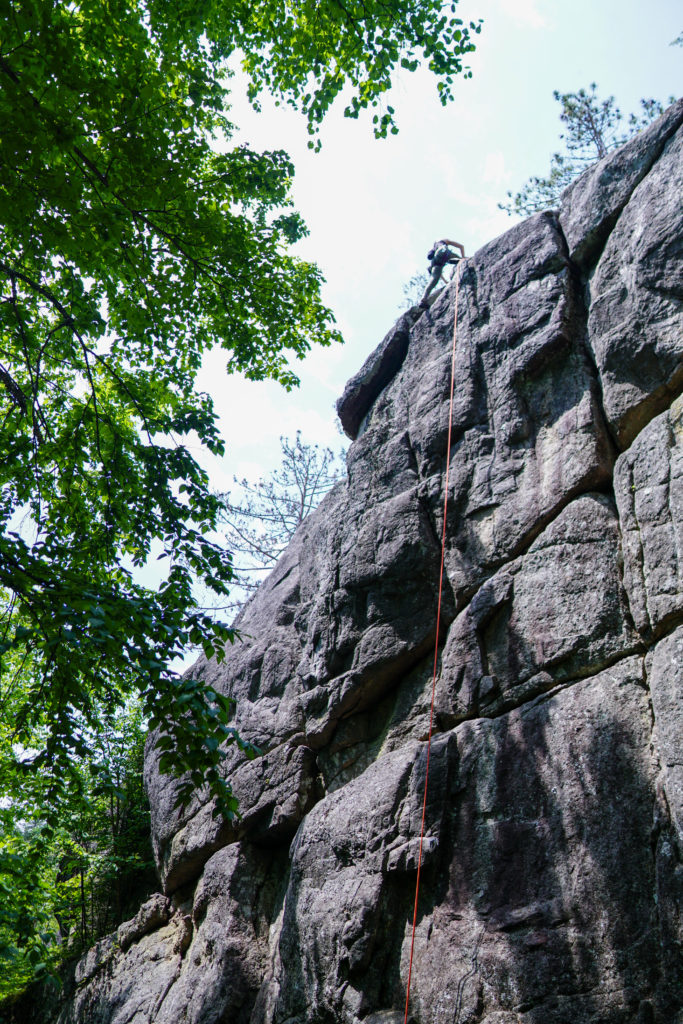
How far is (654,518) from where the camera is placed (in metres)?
6.27

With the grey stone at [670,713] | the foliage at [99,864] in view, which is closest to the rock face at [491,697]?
the grey stone at [670,713]

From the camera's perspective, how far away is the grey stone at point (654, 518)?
5.91 meters

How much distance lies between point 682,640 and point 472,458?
3.43 m

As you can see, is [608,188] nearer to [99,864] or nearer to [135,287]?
[135,287]

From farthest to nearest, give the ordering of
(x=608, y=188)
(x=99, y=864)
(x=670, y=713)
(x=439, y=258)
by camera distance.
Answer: (x=99, y=864), (x=439, y=258), (x=608, y=188), (x=670, y=713)

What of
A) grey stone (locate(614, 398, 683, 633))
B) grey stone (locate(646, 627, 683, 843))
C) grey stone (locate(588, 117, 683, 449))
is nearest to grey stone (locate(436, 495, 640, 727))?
grey stone (locate(614, 398, 683, 633))

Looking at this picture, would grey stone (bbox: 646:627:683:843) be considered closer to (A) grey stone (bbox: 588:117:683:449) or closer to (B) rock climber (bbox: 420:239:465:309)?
(A) grey stone (bbox: 588:117:683:449)

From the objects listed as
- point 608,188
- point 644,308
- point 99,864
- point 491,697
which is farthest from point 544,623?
point 99,864

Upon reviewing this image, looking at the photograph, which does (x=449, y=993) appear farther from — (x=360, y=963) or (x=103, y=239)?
(x=103, y=239)

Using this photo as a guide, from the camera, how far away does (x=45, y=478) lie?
7832mm

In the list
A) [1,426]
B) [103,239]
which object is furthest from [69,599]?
[1,426]

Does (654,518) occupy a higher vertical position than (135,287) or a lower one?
lower

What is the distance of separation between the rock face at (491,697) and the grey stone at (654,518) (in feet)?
0.09

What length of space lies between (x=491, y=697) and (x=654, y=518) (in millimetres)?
2155
